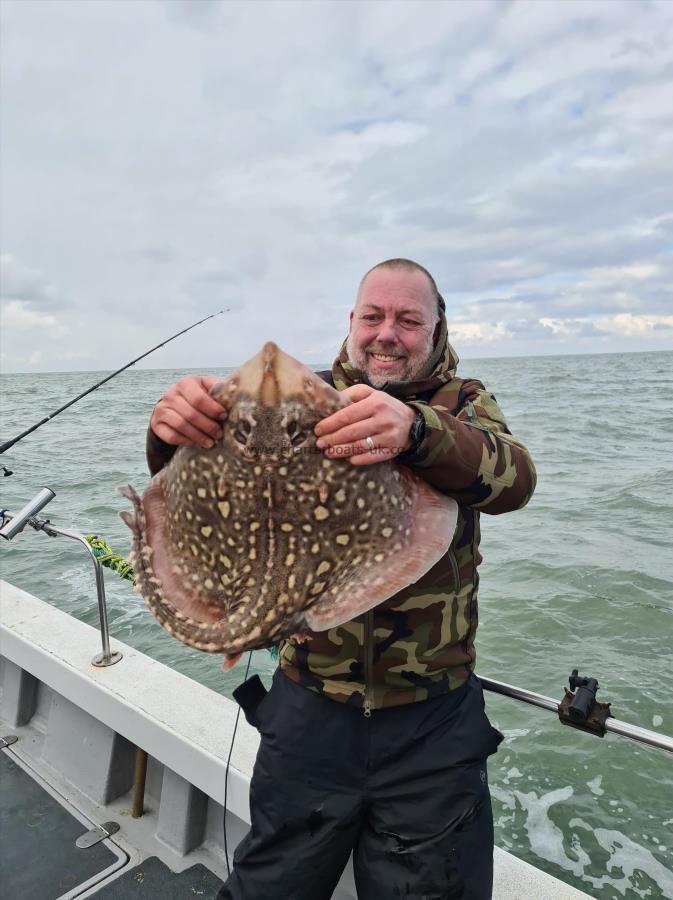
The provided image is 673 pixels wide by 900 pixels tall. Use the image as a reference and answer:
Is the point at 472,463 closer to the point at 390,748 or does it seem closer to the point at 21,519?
the point at 390,748

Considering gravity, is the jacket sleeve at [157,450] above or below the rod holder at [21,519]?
above

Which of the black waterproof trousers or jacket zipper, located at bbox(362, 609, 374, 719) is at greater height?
jacket zipper, located at bbox(362, 609, 374, 719)

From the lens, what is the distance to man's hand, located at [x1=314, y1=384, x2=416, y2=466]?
1679 millimetres

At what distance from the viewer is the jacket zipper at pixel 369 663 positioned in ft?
7.29

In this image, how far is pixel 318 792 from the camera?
2258 mm

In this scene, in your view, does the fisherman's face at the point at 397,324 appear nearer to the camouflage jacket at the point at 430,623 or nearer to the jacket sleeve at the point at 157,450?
the camouflage jacket at the point at 430,623

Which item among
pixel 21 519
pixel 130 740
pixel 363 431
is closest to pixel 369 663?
pixel 363 431

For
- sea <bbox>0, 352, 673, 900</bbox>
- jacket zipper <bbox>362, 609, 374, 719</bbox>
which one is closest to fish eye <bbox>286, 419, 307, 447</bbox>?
jacket zipper <bbox>362, 609, 374, 719</bbox>

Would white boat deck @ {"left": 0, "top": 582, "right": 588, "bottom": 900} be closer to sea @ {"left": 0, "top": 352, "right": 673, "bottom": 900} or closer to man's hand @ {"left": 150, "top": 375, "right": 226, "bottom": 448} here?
man's hand @ {"left": 150, "top": 375, "right": 226, "bottom": 448}

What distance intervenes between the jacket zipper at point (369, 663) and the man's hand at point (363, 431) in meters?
0.78

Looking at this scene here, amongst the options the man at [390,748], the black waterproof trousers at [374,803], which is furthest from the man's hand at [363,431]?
the black waterproof trousers at [374,803]

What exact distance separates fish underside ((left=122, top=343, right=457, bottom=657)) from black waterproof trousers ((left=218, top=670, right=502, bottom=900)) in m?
0.73

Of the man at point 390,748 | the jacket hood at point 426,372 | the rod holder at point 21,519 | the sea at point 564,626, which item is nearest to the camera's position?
the man at point 390,748

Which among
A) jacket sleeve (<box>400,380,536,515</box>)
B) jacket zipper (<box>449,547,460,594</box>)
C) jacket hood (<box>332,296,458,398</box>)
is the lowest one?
jacket zipper (<box>449,547,460,594</box>)
